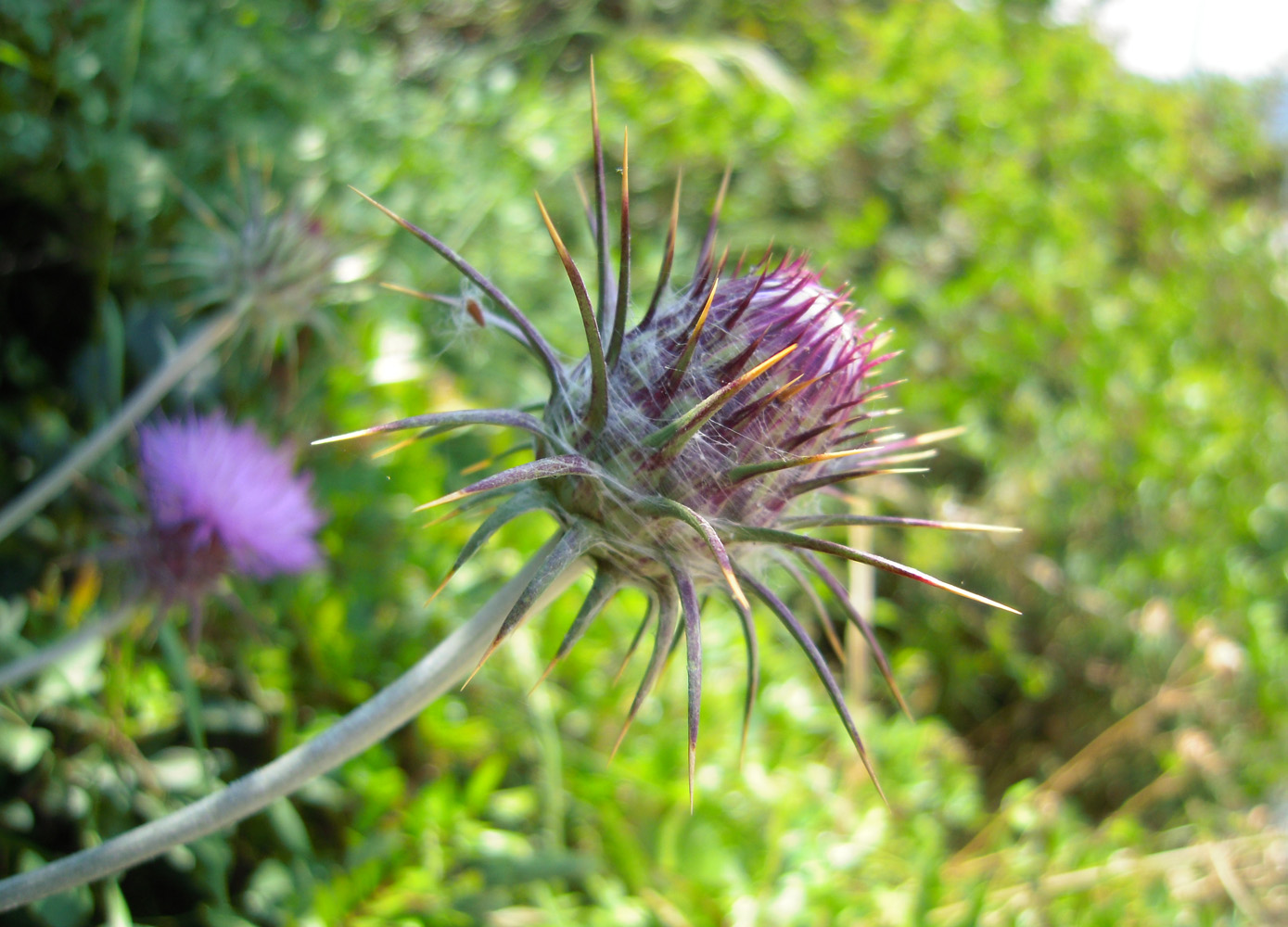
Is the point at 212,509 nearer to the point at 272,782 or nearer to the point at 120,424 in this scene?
the point at 120,424

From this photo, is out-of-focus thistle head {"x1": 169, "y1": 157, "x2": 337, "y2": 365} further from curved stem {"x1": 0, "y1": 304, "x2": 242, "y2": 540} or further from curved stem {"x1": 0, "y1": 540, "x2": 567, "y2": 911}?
curved stem {"x1": 0, "y1": 540, "x2": 567, "y2": 911}

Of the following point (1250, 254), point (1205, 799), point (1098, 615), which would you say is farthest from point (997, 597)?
point (1250, 254)

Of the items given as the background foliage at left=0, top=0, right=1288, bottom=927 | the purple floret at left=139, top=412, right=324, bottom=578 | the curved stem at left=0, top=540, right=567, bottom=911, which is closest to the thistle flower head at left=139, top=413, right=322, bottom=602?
the purple floret at left=139, top=412, right=324, bottom=578

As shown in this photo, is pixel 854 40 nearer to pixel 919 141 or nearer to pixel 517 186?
pixel 919 141

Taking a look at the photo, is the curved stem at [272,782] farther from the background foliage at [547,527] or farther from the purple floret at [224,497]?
the purple floret at [224,497]

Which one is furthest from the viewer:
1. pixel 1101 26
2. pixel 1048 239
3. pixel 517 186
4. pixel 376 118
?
pixel 1101 26

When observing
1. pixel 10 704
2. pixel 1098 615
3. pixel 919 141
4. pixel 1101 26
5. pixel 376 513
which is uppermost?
pixel 1101 26

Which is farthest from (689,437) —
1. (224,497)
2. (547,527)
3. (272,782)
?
(547,527)
